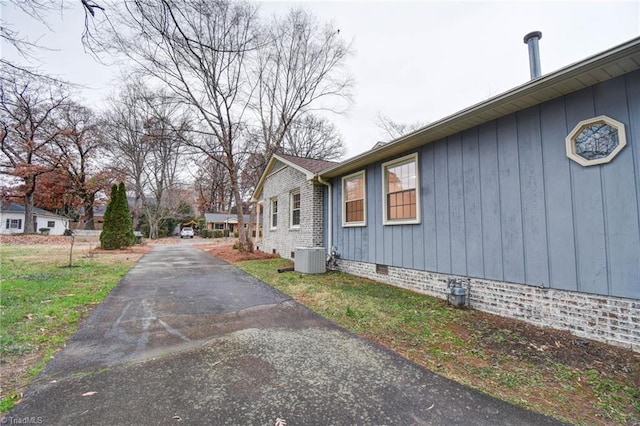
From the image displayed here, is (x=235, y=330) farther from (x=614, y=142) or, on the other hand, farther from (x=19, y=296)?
(x=614, y=142)

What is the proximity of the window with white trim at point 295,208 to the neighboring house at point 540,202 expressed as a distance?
522 cm

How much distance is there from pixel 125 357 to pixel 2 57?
4.02 m

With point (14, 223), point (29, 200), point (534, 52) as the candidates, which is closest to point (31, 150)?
point (29, 200)

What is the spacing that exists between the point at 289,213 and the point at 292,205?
0.35m

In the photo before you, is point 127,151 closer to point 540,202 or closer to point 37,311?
point 37,311

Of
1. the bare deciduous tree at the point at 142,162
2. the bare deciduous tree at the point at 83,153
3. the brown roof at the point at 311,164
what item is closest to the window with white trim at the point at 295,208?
the brown roof at the point at 311,164

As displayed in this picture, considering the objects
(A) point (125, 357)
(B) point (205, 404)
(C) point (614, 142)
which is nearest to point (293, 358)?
(B) point (205, 404)

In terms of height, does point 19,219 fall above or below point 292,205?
above

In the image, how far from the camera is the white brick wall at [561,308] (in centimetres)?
316

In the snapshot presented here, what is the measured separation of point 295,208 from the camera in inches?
440

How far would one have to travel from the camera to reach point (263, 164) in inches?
691

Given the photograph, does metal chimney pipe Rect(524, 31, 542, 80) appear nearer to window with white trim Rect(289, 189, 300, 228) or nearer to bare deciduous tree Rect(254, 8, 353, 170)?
window with white trim Rect(289, 189, 300, 228)

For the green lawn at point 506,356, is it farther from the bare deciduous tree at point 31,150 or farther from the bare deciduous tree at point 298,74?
the bare deciduous tree at point 31,150

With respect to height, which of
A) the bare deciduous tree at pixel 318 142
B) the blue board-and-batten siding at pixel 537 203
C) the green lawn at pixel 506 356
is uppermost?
the bare deciduous tree at pixel 318 142
